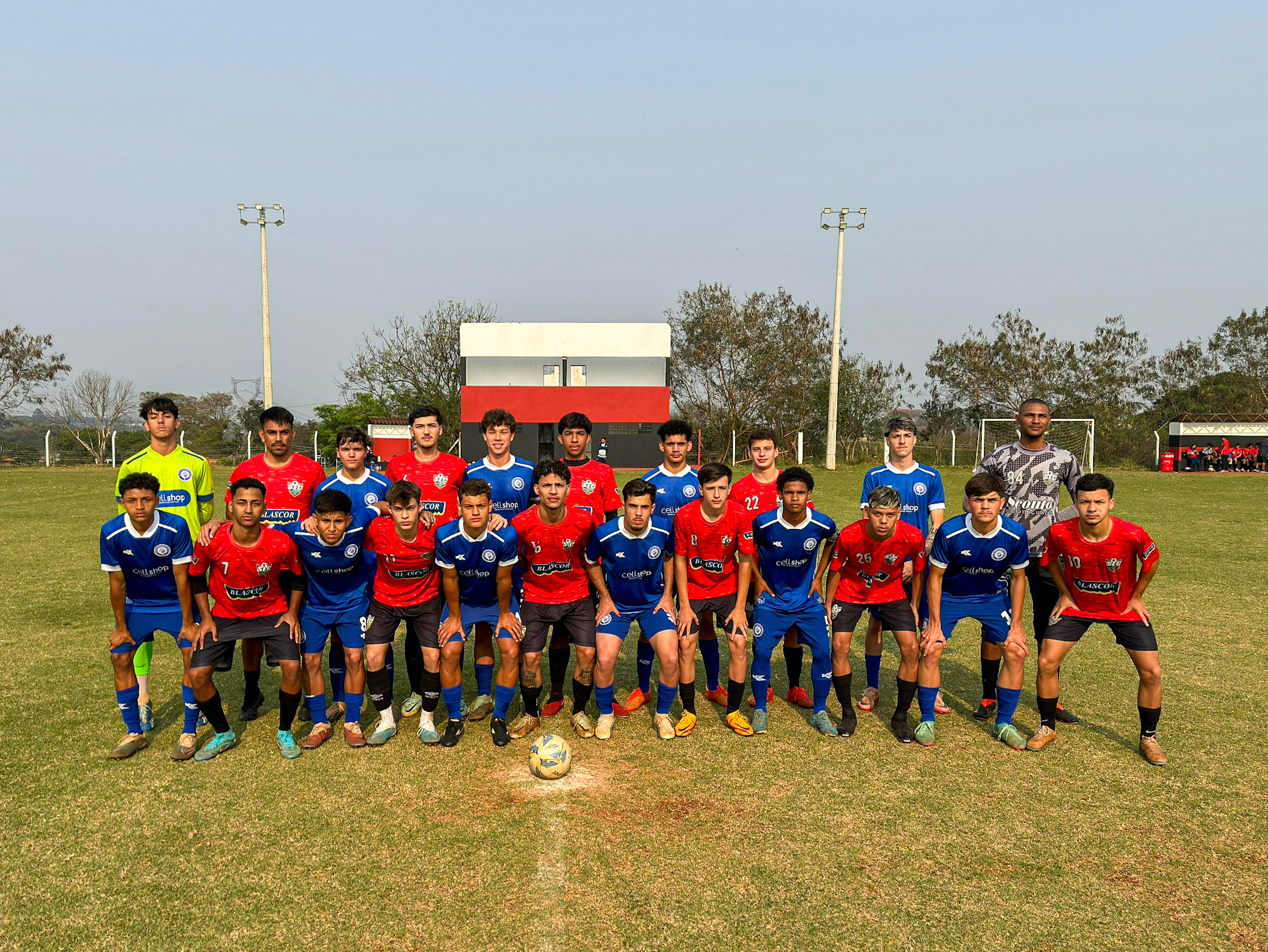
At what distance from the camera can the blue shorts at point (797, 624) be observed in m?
5.29

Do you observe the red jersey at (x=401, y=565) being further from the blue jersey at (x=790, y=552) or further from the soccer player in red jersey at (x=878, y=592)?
the soccer player in red jersey at (x=878, y=592)

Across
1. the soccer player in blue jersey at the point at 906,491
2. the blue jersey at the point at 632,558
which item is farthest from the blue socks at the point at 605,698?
the soccer player in blue jersey at the point at 906,491

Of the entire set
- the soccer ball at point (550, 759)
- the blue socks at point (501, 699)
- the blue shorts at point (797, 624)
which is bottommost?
the soccer ball at point (550, 759)

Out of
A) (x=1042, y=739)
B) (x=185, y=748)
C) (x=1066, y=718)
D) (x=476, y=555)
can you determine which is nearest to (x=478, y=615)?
(x=476, y=555)

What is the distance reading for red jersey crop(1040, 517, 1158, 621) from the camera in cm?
482

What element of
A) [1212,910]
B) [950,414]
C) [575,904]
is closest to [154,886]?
[575,904]

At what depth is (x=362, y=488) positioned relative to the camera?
5.69m

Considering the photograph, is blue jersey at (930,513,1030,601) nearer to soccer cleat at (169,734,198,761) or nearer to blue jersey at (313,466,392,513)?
blue jersey at (313,466,392,513)

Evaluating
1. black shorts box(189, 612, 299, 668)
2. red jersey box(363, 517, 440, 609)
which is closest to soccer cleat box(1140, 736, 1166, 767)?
red jersey box(363, 517, 440, 609)

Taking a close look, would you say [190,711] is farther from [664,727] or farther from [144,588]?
[664,727]

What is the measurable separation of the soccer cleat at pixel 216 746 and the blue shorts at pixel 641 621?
2.41 m

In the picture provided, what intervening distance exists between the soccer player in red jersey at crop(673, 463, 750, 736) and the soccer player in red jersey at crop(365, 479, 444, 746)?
164 centimetres

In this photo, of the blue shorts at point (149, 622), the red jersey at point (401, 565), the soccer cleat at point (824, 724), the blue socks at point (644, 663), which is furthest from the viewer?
the blue socks at point (644, 663)

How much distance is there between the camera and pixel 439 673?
16.9ft
